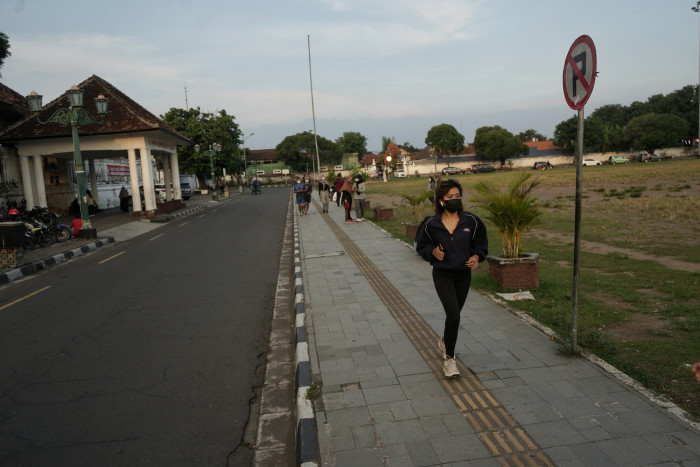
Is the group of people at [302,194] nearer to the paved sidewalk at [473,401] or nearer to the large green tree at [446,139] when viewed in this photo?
the paved sidewalk at [473,401]

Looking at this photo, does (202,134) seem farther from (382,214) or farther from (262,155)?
(262,155)

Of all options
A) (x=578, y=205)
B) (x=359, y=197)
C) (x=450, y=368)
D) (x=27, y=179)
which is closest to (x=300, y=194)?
(x=359, y=197)

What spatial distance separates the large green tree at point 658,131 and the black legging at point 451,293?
77753 mm

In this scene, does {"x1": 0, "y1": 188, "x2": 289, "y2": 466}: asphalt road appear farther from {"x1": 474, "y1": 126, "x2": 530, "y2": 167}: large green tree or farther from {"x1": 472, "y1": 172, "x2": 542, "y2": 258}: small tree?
{"x1": 474, "y1": 126, "x2": 530, "y2": 167}: large green tree

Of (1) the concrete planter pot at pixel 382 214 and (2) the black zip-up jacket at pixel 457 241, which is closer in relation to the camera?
(2) the black zip-up jacket at pixel 457 241

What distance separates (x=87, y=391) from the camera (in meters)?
4.76

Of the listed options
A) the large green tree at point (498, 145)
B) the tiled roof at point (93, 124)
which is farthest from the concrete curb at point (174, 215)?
the large green tree at point (498, 145)

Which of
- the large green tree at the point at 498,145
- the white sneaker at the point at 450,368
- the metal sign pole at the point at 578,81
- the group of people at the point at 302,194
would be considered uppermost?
the large green tree at the point at 498,145

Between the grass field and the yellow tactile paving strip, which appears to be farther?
the grass field

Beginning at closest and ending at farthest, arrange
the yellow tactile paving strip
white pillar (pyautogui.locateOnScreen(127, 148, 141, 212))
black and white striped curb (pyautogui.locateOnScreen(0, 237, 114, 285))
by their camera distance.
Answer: the yellow tactile paving strip
black and white striped curb (pyautogui.locateOnScreen(0, 237, 114, 285))
white pillar (pyautogui.locateOnScreen(127, 148, 141, 212))

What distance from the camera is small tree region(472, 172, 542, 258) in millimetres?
7496

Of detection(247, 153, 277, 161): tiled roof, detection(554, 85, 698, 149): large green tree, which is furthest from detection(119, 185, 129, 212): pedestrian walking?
detection(247, 153, 277, 161): tiled roof

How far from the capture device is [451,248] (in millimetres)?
4305

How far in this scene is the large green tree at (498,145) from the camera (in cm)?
7719
